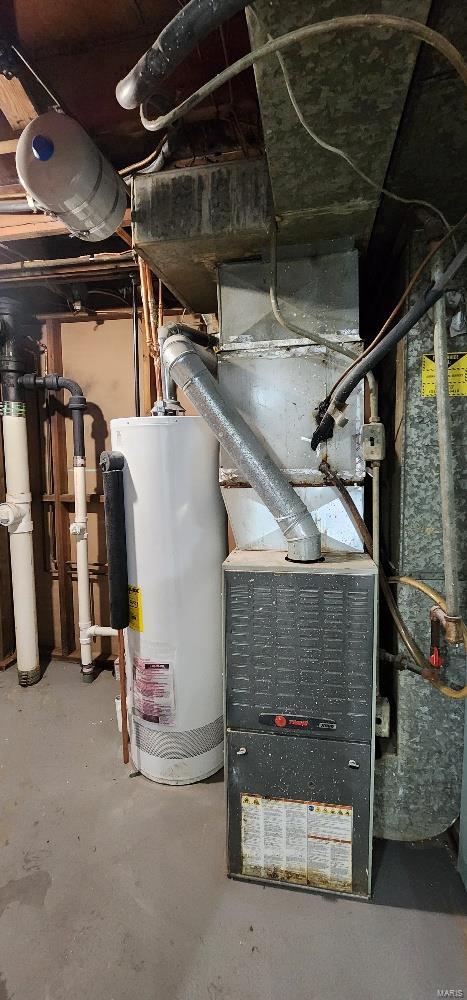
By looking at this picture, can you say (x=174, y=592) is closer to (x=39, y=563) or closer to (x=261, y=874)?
(x=261, y=874)

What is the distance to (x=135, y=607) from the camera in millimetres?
1786

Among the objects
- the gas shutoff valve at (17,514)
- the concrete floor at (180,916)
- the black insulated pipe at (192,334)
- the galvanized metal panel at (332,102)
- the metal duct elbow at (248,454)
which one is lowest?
the concrete floor at (180,916)

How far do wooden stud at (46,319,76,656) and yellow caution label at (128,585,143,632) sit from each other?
1.28m

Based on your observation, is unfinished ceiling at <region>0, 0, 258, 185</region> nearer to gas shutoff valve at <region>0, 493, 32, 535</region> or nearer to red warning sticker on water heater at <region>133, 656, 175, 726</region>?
gas shutoff valve at <region>0, 493, 32, 535</region>

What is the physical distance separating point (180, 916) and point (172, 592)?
1036mm

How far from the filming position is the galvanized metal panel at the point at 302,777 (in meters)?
1.28

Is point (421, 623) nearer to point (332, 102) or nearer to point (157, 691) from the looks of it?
point (157, 691)

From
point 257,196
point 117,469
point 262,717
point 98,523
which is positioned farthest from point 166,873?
point 257,196

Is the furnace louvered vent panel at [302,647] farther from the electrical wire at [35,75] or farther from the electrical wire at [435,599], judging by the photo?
the electrical wire at [35,75]

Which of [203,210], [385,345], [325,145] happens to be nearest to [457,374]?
[385,345]

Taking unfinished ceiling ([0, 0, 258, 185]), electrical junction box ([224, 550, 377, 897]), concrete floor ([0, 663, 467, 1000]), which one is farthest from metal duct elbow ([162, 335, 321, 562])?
concrete floor ([0, 663, 467, 1000])

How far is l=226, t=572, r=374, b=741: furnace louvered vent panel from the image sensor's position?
125 centimetres

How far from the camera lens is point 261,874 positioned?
4.52 ft

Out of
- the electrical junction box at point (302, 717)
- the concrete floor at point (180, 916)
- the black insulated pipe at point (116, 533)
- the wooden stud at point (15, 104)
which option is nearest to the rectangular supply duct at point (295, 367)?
the electrical junction box at point (302, 717)
